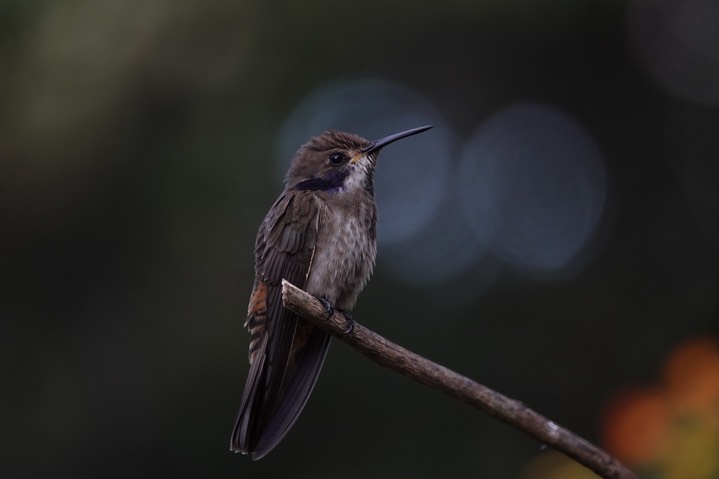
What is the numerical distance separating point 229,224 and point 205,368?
49.2 inches

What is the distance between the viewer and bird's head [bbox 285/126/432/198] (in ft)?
15.4

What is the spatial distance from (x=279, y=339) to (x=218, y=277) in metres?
4.10

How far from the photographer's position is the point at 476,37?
9133 millimetres

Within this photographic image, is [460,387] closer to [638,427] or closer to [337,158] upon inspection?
[638,427]

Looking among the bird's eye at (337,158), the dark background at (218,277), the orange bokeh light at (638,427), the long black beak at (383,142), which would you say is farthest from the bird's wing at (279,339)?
the dark background at (218,277)

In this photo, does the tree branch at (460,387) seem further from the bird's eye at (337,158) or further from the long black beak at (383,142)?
the long black beak at (383,142)

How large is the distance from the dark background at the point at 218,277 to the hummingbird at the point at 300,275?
3.15m

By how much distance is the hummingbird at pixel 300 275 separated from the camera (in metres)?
4.04

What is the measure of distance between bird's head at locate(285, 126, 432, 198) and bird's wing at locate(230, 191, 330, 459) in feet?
0.65

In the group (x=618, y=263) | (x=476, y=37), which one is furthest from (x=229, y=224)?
(x=618, y=263)

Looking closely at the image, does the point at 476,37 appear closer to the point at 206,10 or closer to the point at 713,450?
the point at 206,10

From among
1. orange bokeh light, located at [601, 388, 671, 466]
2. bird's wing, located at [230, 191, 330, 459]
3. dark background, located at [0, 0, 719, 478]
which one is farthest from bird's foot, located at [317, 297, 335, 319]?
dark background, located at [0, 0, 719, 478]

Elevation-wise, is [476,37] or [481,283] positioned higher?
[476,37]

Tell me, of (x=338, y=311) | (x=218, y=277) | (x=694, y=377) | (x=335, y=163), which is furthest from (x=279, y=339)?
(x=218, y=277)
